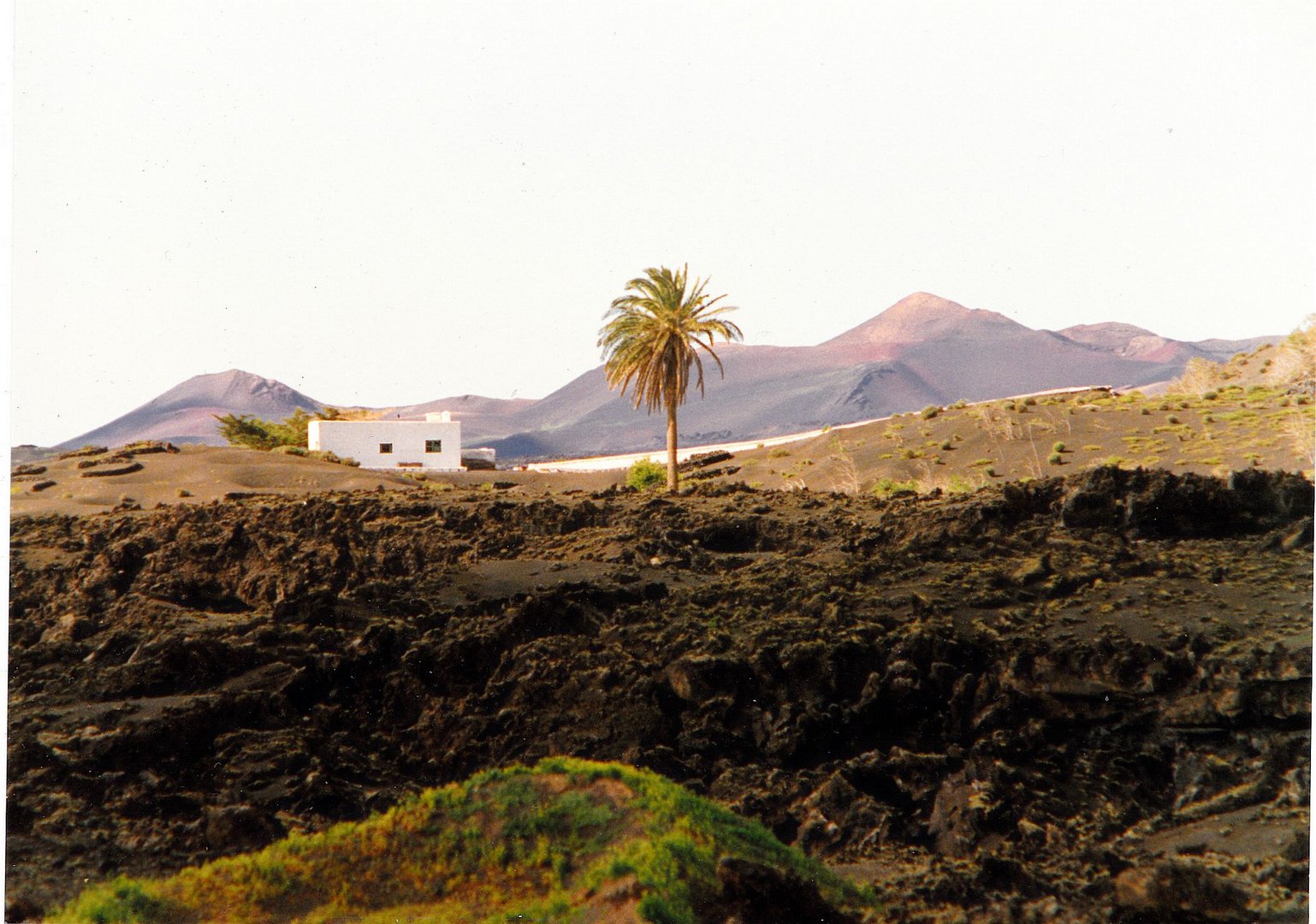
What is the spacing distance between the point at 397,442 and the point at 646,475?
10.5 metres

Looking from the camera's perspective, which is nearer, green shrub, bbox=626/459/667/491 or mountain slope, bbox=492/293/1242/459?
mountain slope, bbox=492/293/1242/459

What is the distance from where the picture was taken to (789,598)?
371 inches

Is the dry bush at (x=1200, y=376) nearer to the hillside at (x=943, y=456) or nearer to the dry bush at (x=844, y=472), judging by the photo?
the hillside at (x=943, y=456)

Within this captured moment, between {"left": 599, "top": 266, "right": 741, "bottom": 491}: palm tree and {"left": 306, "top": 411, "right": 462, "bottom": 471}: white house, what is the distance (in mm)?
10222

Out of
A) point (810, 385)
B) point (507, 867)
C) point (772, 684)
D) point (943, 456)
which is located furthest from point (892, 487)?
point (507, 867)

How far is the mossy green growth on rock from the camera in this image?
683cm

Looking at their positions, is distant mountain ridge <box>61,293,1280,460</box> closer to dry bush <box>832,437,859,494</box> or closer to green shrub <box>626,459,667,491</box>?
green shrub <box>626,459,667,491</box>

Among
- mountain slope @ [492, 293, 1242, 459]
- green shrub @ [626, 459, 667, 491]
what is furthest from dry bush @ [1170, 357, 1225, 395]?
green shrub @ [626, 459, 667, 491]

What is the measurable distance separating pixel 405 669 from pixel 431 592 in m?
1.11

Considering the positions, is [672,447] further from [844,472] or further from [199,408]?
[844,472]

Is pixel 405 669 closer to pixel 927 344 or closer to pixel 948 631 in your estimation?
pixel 948 631

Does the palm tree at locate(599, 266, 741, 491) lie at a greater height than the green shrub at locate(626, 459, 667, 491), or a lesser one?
greater

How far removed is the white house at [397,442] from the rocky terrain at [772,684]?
41.5ft

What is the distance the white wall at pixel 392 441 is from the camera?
76.1 feet
